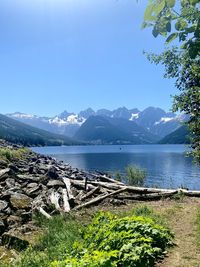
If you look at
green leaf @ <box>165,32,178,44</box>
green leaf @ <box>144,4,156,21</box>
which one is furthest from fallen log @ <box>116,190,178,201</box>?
green leaf @ <box>144,4,156,21</box>

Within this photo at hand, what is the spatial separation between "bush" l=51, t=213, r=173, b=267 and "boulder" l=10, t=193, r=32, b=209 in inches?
330

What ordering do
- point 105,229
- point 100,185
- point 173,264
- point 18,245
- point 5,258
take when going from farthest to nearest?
point 100,185, point 18,245, point 5,258, point 105,229, point 173,264

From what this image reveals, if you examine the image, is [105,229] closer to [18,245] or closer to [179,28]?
[18,245]

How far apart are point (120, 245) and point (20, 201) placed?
37.7ft

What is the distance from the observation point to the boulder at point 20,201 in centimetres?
1892

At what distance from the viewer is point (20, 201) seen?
19.5m

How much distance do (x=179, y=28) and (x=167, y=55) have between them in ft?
46.9

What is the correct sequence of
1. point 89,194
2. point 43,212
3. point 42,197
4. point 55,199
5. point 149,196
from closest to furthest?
point 43,212, point 55,199, point 42,197, point 89,194, point 149,196

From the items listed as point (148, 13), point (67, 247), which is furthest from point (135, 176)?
point (148, 13)

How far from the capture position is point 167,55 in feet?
56.3

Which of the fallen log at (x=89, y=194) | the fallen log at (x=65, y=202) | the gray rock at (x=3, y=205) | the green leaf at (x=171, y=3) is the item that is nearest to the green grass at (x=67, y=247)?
the gray rock at (x=3, y=205)

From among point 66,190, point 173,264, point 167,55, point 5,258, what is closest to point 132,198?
point 66,190

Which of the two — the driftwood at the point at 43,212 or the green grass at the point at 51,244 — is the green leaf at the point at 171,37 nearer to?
the green grass at the point at 51,244

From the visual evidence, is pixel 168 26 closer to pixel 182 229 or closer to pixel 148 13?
pixel 148 13
